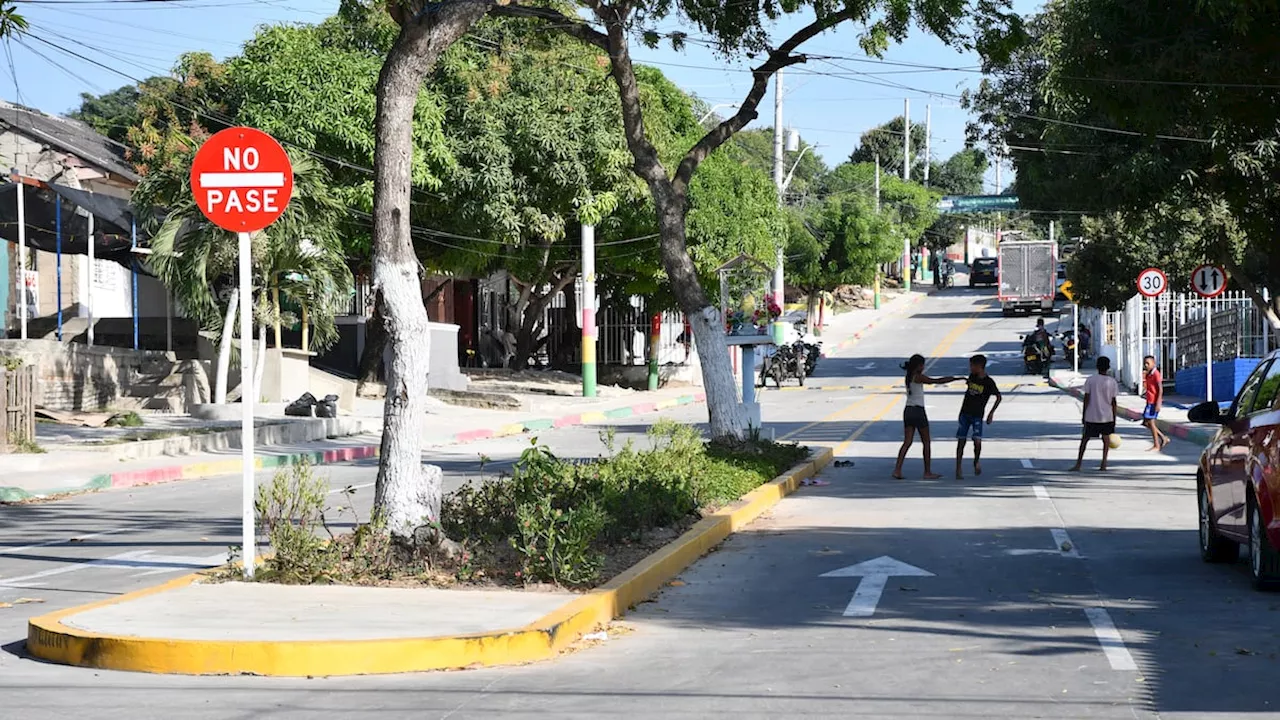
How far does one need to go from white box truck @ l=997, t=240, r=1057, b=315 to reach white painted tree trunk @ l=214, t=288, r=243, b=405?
1976 inches

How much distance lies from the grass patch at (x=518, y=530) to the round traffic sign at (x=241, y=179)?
72.1 inches

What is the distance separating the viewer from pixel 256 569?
9.99m

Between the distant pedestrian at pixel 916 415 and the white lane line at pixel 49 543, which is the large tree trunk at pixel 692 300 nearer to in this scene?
the distant pedestrian at pixel 916 415

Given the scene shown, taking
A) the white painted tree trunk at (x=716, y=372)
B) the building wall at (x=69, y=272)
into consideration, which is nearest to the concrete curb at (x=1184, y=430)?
the white painted tree trunk at (x=716, y=372)

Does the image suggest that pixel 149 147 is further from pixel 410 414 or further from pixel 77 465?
pixel 410 414

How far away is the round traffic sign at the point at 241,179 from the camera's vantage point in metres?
9.96

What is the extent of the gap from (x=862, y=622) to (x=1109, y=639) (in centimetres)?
150

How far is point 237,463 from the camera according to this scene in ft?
73.3

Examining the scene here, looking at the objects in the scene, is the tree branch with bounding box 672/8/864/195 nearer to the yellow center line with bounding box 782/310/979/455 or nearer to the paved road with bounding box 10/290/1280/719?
the paved road with bounding box 10/290/1280/719

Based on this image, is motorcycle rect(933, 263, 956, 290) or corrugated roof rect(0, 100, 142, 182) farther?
motorcycle rect(933, 263, 956, 290)

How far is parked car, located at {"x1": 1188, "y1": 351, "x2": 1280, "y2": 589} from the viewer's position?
9930 mm

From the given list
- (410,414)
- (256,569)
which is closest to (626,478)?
(410,414)

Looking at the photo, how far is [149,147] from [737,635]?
1121 inches

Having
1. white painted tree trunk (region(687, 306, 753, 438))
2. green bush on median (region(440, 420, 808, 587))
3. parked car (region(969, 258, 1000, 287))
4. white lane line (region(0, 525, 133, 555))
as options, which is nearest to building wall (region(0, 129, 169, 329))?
white painted tree trunk (region(687, 306, 753, 438))
